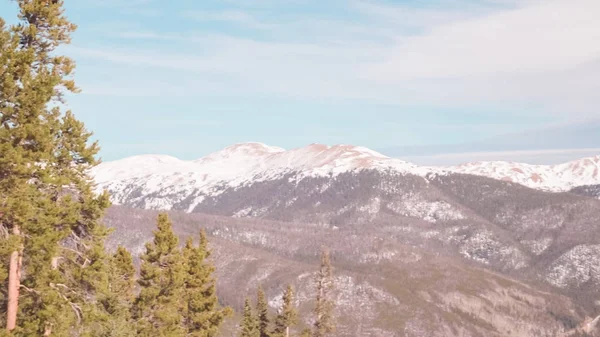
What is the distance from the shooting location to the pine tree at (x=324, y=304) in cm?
8703

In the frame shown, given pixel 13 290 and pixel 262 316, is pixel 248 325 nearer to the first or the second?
pixel 262 316

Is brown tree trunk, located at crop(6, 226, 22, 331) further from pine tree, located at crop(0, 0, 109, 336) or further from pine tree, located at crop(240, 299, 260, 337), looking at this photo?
pine tree, located at crop(240, 299, 260, 337)

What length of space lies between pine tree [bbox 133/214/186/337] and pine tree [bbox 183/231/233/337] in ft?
16.5

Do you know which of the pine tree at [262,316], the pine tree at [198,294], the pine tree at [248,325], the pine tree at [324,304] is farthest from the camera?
the pine tree at [324,304]

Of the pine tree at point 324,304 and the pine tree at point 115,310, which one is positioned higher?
the pine tree at point 115,310

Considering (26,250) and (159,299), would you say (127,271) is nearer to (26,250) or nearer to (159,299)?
(159,299)

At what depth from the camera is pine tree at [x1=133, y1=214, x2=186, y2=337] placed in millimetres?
46259

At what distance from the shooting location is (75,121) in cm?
3225

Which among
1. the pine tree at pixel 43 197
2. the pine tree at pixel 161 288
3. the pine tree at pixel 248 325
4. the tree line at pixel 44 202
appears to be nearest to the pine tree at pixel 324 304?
the pine tree at pixel 248 325

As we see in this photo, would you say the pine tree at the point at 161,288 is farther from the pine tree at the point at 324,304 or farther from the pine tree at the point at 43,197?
the pine tree at the point at 324,304

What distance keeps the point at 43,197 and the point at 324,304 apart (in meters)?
61.8

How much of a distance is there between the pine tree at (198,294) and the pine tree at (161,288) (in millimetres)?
5018

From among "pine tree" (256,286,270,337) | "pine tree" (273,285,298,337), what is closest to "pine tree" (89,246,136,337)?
"pine tree" (273,285,298,337)

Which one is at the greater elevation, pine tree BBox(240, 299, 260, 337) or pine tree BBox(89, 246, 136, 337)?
pine tree BBox(89, 246, 136, 337)
